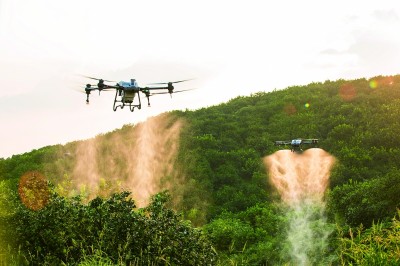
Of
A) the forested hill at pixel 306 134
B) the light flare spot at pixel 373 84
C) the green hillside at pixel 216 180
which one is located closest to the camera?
the green hillside at pixel 216 180

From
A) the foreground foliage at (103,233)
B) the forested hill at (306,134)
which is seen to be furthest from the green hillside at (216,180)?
the forested hill at (306,134)

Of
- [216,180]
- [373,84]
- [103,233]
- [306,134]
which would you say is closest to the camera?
[103,233]

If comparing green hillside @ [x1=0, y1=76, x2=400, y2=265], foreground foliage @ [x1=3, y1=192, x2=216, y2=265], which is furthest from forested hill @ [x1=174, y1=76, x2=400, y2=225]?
foreground foliage @ [x1=3, y1=192, x2=216, y2=265]

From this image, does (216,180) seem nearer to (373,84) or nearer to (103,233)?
(373,84)

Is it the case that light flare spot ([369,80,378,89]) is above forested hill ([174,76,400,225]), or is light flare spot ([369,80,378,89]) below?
above

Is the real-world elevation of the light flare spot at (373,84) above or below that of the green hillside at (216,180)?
above

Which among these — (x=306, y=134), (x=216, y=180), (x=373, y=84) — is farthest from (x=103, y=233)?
(x=373, y=84)

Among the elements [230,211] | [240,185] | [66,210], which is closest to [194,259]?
[66,210]

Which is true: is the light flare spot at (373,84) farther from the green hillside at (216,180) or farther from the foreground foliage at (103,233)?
the foreground foliage at (103,233)

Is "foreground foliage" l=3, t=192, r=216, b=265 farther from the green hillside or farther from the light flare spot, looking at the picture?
the light flare spot
